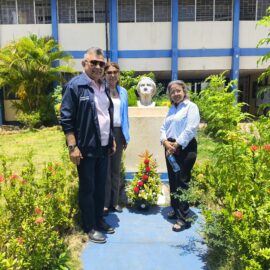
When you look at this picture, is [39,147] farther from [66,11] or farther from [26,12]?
[26,12]

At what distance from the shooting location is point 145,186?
4062 millimetres

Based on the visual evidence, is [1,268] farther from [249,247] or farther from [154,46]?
[154,46]

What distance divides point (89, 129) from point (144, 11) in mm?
13361

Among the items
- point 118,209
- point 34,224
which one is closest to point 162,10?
point 118,209

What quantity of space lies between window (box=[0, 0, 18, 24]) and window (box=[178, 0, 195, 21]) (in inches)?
297

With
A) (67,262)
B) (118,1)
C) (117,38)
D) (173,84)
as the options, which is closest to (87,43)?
(117,38)

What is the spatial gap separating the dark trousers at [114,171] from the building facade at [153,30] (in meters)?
11.6

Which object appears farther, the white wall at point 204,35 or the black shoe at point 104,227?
the white wall at point 204,35

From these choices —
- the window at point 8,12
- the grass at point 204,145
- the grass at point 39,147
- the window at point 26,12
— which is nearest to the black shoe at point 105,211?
the grass at point 39,147

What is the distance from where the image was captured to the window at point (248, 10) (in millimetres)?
15195

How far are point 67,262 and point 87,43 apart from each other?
13433mm

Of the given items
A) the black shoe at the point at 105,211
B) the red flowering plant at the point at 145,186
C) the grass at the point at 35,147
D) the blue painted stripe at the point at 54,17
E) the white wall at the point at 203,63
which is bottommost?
the grass at the point at 35,147

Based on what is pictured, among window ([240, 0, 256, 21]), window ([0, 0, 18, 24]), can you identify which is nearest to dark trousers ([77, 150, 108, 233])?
window ([0, 0, 18, 24])

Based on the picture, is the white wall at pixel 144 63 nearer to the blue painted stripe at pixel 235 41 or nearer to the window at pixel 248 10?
the blue painted stripe at pixel 235 41
